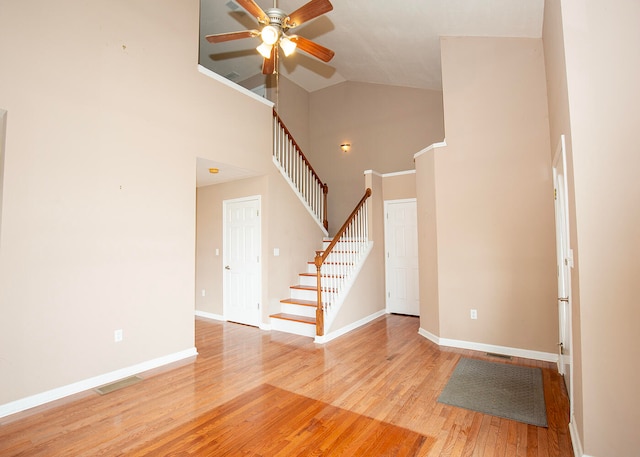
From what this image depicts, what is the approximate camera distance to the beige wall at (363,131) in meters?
6.48

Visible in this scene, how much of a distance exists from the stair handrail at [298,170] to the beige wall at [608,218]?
4.09 meters

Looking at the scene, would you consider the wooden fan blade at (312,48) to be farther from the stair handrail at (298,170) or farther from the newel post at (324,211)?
the newel post at (324,211)

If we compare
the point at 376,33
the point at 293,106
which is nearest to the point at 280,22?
the point at 376,33

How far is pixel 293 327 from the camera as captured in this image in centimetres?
481

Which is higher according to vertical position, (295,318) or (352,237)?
(352,237)

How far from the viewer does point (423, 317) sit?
4.64m

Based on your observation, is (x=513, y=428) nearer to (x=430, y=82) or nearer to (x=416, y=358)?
(x=416, y=358)

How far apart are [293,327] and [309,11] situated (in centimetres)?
392

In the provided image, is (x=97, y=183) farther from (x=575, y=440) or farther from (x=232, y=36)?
(x=575, y=440)

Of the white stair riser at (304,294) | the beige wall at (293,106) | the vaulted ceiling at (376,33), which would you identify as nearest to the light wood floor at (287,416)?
the white stair riser at (304,294)

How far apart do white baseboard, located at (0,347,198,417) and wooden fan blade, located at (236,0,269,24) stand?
3.61 meters

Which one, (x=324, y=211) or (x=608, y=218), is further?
(x=324, y=211)

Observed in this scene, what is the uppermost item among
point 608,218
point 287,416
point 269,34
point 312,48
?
point 312,48

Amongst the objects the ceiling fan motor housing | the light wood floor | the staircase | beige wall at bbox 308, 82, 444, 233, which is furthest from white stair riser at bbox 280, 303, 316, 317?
the ceiling fan motor housing
